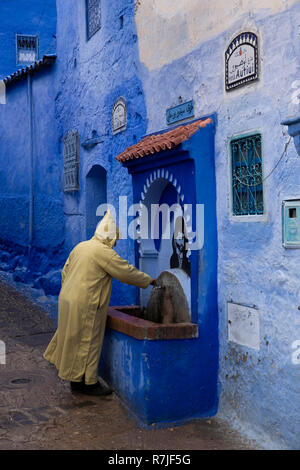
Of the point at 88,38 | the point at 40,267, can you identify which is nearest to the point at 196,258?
the point at 88,38

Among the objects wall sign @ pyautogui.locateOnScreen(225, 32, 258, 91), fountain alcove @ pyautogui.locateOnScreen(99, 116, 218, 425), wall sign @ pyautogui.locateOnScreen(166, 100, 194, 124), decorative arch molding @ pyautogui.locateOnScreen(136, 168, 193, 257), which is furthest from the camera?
wall sign @ pyautogui.locateOnScreen(166, 100, 194, 124)

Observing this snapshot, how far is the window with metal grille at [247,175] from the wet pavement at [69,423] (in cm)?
171

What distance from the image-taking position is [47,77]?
1007cm

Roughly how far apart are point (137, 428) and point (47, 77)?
24.9 ft

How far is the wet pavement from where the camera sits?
3900 mm

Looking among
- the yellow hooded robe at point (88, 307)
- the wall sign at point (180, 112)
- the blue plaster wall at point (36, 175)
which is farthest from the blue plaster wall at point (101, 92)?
the yellow hooded robe at point (88, 307)

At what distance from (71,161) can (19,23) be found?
237 inches

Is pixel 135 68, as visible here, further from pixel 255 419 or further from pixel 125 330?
pixel 255 419

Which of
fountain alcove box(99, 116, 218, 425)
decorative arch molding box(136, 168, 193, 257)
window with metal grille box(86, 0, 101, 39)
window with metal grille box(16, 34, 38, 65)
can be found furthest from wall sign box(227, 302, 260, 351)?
window with metal grille box(16, 34, 38, 65)

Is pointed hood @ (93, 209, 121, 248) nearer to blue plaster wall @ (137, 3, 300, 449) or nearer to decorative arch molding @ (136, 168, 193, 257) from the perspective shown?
decorative arch molding @ (136, 168, 193, 257)

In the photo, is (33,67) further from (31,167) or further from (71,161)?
(71,161)

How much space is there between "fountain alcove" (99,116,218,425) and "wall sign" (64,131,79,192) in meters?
4.04

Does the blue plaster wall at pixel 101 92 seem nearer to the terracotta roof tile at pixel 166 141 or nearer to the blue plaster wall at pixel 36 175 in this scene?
the blue plaster wall at pixel 36 175

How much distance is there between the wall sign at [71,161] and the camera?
8587 mm
